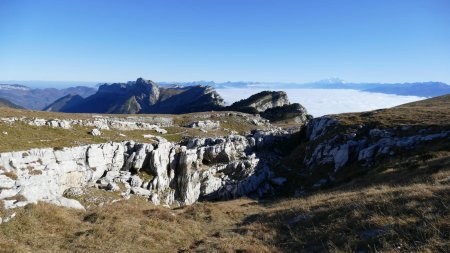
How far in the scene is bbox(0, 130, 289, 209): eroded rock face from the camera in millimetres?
39312

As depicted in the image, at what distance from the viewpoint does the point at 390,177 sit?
34.8m

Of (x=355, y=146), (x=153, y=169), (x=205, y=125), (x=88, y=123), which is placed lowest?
(x=205, y=125)

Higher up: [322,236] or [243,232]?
[322,236]

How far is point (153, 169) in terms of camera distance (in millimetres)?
50562

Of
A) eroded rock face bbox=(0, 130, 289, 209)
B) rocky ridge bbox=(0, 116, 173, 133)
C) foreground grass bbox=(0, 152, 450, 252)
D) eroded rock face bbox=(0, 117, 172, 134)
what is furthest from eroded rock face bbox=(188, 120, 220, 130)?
foreground grass bbox=(0, 152, 450, 252)

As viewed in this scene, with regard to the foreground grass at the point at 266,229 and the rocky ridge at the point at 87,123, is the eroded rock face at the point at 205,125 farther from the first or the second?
the foreground grass at the point at 266,229

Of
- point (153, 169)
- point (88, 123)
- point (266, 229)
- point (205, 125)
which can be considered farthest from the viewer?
point (205, 125)

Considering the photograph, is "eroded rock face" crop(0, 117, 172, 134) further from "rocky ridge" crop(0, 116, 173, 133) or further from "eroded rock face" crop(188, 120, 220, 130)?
"eroded rock face" crop(188, 120, 220, 130)

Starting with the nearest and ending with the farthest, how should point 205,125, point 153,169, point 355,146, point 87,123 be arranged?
1. point 153,169
2. point 355,146
3. point 87,123
4. point 205,125

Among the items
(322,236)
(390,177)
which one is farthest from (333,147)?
(322,236)

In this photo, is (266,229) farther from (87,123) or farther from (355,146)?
(87,123)

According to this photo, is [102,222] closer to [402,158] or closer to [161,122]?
[402,158]

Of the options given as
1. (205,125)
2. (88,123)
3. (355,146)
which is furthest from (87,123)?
(355,146)

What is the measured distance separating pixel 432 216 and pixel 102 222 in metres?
18.3
